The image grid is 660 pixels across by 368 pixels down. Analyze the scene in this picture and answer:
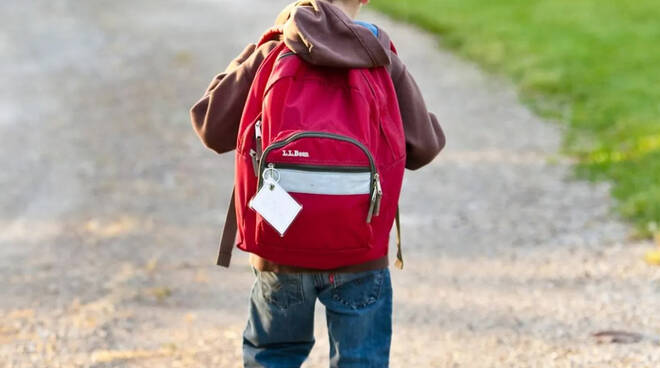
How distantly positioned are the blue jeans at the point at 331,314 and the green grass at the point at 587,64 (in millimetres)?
2822

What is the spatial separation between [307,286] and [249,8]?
11.1 m

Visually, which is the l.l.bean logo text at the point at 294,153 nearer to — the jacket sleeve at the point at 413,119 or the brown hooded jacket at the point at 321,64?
the brown hooded jacket at the point at 321,64

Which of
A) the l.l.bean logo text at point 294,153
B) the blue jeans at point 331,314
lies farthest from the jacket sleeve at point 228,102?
the blue jeans at point 331,314

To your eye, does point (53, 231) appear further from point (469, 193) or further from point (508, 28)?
point (508, 28)

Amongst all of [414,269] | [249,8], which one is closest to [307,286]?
[414,269]

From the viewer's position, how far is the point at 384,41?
2525 mm

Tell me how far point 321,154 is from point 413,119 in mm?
365

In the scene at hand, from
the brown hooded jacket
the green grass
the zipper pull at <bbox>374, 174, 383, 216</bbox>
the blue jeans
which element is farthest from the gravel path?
the zipper pull at <bbox>374, 174, 383, 216</bbox>

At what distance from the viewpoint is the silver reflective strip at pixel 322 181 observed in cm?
Result: 236

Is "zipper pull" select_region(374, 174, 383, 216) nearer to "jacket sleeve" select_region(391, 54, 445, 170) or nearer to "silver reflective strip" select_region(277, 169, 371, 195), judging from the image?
"silver reflective strip" select_region(277, 169, 371, 195)

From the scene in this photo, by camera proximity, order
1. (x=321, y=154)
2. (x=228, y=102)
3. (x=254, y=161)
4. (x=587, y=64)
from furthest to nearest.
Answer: (x=587, y=64) → (x=228, y=102) → (x=254, y=161) → (x=321, y=154)

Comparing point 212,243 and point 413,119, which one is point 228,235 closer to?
point 413,119

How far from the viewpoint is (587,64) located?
9.06 m

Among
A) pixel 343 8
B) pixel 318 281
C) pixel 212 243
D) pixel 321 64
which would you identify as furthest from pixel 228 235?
pixel 212 243
